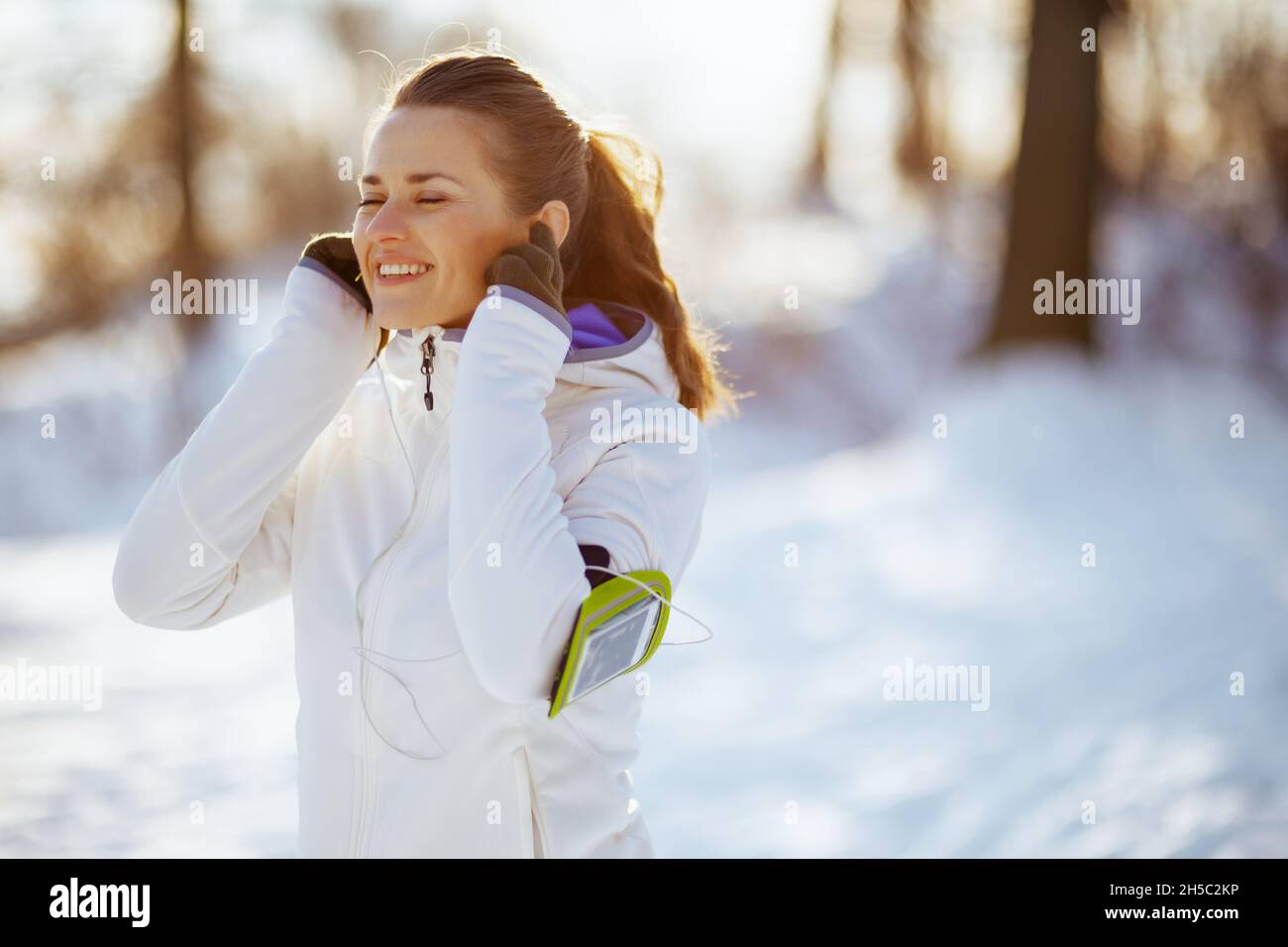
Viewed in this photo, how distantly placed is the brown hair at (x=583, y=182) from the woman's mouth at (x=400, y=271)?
18cm

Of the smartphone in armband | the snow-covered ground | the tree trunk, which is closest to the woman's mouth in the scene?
the smartphone in armband

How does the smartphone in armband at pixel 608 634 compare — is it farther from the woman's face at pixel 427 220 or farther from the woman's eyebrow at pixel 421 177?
the woman's eyebrow at pixel 421 177

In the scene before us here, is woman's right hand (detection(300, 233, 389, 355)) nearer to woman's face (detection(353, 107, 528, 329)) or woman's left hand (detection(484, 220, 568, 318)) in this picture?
woman's face (detection(353, 107, 528, 329))

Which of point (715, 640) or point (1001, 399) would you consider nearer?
point (715, 640)

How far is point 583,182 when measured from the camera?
1.94 metres

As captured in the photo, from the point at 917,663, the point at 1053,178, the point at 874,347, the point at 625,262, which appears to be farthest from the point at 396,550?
the point at 874,347

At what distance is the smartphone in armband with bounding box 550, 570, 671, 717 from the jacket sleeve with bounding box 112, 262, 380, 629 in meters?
0.53

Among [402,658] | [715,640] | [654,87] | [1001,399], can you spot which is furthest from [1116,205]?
[402,658]

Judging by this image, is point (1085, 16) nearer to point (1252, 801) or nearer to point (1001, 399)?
point (1001, 399)

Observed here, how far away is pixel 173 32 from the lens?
8.87m

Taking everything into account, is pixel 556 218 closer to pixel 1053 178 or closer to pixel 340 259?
pixel 340 259

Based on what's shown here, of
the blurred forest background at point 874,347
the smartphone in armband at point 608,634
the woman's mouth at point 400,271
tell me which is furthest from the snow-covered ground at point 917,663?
the woman's mouth at point 400,271

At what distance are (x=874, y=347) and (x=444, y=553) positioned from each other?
851 centimetres
